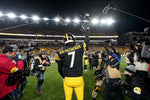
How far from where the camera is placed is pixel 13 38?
29391 mm

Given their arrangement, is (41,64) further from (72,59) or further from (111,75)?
(111,75)

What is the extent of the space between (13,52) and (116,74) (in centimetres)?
295

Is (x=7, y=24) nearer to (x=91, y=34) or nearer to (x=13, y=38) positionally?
(x=13, y=38)

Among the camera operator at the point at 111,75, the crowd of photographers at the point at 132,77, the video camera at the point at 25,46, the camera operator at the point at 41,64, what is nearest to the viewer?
the crowd of photographers at the point at 132,77

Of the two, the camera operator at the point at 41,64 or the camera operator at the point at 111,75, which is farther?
the camera operator at the point at 41,64

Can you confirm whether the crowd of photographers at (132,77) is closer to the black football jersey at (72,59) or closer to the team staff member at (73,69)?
the team staff member at (73,69)

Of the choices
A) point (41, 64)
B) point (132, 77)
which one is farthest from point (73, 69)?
point (41, 64)

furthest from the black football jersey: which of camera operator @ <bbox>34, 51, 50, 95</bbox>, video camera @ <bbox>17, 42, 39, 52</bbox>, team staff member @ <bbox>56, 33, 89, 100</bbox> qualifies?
camera operator @ <bbox>34, 51, 50, 95</bbox>

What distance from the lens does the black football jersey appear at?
1801 mm

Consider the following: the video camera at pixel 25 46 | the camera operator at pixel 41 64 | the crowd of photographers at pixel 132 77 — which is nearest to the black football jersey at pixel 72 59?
the crowd of photographers at pixel 132 77

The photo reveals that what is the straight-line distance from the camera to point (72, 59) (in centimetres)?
180

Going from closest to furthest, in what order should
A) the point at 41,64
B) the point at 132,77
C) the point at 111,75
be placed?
the point at 132,77, the point at 111,75, the point at 41,64

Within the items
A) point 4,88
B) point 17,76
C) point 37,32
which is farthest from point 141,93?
point 37,32

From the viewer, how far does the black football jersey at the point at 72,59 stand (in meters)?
1.80
